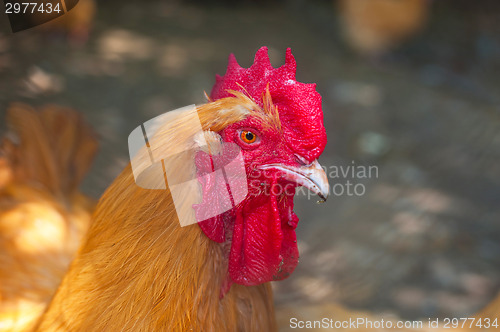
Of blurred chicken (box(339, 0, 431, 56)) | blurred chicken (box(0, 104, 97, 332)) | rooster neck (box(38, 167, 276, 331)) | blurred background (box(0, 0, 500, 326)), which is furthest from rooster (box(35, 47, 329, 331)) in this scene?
blurred chicken (box(339, 0, 431, 56))

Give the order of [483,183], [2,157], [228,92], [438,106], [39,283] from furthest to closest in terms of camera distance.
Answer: [438,106] < [483,183] < [2,157] < [39,283] < [228,92]

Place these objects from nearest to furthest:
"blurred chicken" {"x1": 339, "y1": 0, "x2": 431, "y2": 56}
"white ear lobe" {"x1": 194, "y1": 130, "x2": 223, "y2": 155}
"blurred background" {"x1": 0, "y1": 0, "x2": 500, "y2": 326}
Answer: "white ear lobe" {"x1": 194, "y1": 130, "x2": 223, "y2": 155}, "blurred background" {"x1": 0, "y1": 0, "x2": 500, "y2": 326}, "blurred chicken" {"x1": 339, "y1": 0, "x2": 431, "y2": 56}

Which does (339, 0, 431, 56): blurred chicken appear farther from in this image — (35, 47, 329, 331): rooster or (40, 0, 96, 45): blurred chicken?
(35, 47, 329, 331): rooster

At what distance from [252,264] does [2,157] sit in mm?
1881

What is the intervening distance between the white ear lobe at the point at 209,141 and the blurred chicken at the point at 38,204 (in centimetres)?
117

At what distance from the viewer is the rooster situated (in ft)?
5.70

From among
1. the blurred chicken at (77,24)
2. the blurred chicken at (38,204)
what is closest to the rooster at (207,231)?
the blurred chicken at (38,204)

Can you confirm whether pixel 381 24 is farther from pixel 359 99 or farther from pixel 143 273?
pixel 143 273

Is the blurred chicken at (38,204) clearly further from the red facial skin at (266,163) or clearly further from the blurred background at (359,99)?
the red facial skin at (266,163)

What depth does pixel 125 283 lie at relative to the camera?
69.6 inches

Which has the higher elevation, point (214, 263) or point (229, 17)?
point (229, 17)

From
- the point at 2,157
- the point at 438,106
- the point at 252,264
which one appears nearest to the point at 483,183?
the point at 438,106

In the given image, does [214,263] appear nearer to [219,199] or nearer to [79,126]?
[219,199]

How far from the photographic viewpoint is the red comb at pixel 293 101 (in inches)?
73.0
